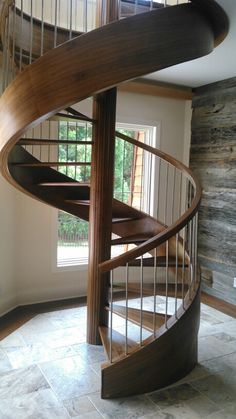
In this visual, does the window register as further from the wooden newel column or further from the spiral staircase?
the wooden newel column

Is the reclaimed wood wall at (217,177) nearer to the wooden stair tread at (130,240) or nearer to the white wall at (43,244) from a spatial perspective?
the white wall at (43,244)

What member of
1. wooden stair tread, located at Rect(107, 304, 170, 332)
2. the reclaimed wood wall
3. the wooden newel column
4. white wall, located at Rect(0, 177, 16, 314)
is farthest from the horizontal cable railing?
white wall, located at Rect(0, 177, 16, 314)

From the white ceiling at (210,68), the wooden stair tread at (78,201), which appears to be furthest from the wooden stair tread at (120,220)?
the white ceiling at (210,68)

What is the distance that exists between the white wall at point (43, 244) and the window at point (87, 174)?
0.15 metres

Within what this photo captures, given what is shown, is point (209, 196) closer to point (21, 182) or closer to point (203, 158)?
point (203, 158)

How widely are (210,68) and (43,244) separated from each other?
2.61m

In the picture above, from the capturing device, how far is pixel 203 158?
4.61m

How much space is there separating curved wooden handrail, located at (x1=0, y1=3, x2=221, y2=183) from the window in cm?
177

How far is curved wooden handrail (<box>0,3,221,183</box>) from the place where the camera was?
6.98 ft

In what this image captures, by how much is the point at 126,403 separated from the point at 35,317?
1591 millimetres

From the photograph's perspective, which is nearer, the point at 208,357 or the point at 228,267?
the point at 208,357

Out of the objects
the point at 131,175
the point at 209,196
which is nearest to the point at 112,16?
the point at 131,175

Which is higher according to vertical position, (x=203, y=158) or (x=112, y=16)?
(x=112, y=16)

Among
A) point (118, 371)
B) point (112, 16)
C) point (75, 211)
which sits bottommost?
point (118, 371)
